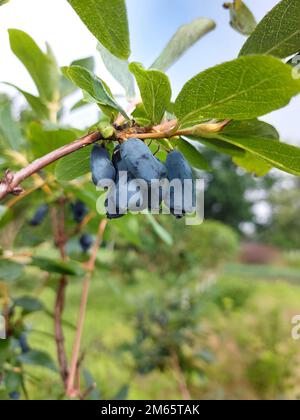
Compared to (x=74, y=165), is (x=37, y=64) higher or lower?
higher

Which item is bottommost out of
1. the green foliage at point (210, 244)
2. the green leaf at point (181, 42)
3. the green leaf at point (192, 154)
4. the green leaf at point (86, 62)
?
the green leaf at point (192, 154)

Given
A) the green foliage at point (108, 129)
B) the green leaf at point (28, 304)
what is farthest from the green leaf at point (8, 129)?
A: the green leaf at point (28, 304)

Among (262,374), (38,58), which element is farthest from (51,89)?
(262,374)

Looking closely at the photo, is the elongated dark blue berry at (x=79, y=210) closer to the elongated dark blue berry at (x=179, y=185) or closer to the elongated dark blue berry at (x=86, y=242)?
the elongated dark blue berry at (x=86, y=242)

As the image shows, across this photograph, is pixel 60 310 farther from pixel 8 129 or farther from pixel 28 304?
pixel 8 129

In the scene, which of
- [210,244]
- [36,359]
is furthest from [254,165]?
[210,244]

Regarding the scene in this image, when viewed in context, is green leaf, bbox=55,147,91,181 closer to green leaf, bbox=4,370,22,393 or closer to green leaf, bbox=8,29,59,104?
green leaf, bbox=8,29,59,104
